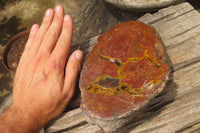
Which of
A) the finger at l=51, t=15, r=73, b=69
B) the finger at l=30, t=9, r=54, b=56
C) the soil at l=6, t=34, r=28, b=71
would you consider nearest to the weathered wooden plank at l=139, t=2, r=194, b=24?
the finger at l=51, t=15, r=73, b=69

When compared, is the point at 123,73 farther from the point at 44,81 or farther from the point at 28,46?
the point at 28,46

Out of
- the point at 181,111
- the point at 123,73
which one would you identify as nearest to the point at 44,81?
the point at 123,73

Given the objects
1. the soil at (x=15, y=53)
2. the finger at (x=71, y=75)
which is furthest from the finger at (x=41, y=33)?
the soil at (x=15, y=53)

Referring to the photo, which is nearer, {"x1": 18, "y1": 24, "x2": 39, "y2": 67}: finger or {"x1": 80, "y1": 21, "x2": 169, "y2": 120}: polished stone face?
{"x1": 80, "y1": 21, "x2": 169, "y2": 120}: polished stone face

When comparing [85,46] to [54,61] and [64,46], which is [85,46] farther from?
[54,61]

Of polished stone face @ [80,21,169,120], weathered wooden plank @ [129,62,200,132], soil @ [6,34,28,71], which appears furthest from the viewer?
soil @ [6,34,28,71]

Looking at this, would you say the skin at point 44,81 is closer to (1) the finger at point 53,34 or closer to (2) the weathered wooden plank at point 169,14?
(1) the finger at point 53,34

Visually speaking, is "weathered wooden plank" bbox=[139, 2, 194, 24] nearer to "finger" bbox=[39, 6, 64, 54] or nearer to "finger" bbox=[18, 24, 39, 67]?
"finger" bbox=[39, 6, 64, 54]

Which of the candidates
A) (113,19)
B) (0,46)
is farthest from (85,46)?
(0,46)
